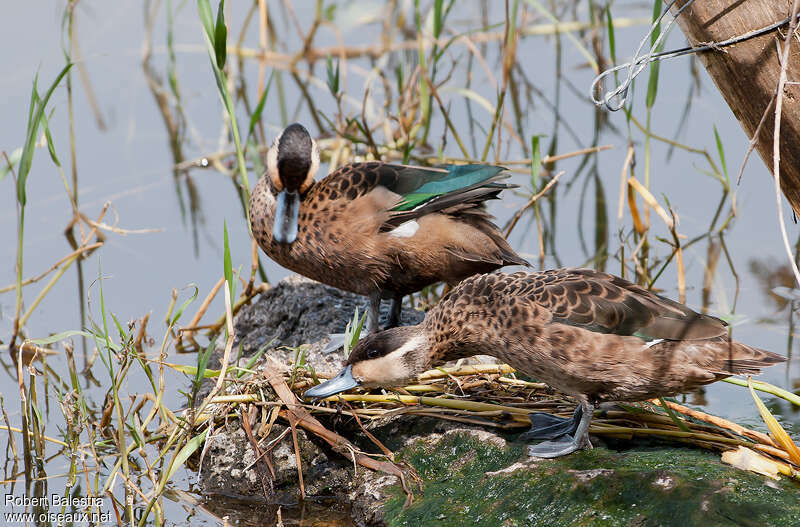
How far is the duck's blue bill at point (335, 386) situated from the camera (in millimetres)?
3943

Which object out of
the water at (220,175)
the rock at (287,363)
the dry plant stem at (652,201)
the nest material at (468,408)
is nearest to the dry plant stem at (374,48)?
the water at (220,175)

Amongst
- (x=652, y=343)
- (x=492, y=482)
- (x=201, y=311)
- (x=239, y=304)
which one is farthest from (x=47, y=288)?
(x=652, y=343)

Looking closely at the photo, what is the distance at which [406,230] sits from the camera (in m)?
4.79

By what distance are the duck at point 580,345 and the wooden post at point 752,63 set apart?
67 centimetres

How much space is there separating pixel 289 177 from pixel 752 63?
8.26ft

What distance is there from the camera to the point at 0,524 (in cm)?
385

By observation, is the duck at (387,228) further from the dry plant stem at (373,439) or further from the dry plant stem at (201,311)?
the dry plant stem at (373,439)

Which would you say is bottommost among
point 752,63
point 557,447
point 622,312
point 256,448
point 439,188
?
point 256,448

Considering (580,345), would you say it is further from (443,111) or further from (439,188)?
(443,111)

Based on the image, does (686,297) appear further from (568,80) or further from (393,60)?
(393,60)

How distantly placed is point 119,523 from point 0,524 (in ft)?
1.77

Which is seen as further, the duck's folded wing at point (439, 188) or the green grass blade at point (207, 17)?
the duck's folded wing at point (439, 188)

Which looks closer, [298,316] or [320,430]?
[320,430]

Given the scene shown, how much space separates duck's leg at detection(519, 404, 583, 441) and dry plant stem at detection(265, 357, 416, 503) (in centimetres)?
48
